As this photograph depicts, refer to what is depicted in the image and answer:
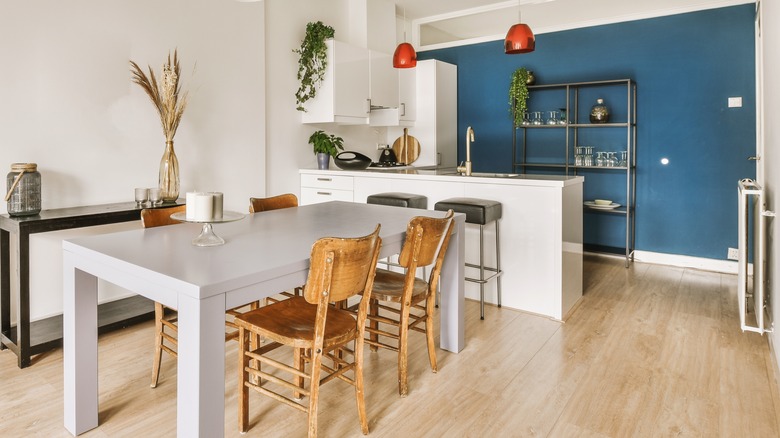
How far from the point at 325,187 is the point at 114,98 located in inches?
76.1

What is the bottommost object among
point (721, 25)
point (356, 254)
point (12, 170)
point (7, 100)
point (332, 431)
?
point (332, 431)

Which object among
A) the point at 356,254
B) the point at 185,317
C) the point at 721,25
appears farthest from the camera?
the point at 721,25

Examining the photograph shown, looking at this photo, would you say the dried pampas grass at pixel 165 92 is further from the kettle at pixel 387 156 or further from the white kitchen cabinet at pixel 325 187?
the kettle at pixel 387 156

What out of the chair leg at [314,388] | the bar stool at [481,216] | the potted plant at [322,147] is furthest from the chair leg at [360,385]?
the potted plant at [322,147]

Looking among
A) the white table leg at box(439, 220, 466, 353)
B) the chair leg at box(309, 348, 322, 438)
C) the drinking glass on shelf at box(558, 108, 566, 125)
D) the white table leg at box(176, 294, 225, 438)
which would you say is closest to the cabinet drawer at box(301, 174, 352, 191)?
the white table leg at box(439, 220, 466, 353)

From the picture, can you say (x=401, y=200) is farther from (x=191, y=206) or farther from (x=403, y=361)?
(x=191, y=206)

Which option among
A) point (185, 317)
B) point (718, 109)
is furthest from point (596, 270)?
point (185, 317)

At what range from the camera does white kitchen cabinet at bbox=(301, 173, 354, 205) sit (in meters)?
4.56

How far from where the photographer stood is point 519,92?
5.54m

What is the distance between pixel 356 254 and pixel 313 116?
130 inches

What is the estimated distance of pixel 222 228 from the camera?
2.36m

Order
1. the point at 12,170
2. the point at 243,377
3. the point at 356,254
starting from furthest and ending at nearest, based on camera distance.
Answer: the point at 12,170, the point at 243,377, the point at 356,254

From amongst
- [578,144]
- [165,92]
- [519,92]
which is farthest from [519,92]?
[165,92]

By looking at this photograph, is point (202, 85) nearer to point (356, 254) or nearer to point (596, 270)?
point (356, 254)
